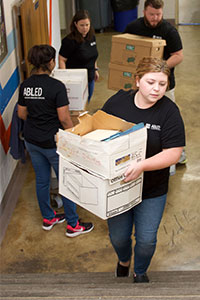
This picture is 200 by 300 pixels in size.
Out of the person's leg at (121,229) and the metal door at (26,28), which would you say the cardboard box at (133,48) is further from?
the person's leg at (121,229)

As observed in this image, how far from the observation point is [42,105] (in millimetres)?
3312

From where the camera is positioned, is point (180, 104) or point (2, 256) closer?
point (2, 256)

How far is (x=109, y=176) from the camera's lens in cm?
225

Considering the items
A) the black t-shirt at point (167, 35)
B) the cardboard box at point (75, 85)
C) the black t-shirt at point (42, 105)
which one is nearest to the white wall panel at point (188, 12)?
the black t-shirt at point (167, 35)

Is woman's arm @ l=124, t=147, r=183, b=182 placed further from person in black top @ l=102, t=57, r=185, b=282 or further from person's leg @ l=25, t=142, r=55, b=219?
person's leg @ l=25, t=142, r=55, b=219

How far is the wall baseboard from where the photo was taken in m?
3.84

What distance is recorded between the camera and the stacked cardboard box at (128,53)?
4.23m

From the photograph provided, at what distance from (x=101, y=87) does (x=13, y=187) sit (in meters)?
3.31

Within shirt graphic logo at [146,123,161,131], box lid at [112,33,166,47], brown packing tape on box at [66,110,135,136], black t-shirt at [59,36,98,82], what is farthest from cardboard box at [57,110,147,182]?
black t-shirt at [59,36,98,82]

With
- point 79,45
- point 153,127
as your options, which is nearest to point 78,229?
point 153,127

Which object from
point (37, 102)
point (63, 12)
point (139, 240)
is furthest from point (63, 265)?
point (63, 12)

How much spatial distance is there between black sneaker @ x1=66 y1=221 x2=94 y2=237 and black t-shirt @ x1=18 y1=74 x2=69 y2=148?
737 mm

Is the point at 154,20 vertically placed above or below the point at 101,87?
above

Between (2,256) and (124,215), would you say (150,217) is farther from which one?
(2,256)
